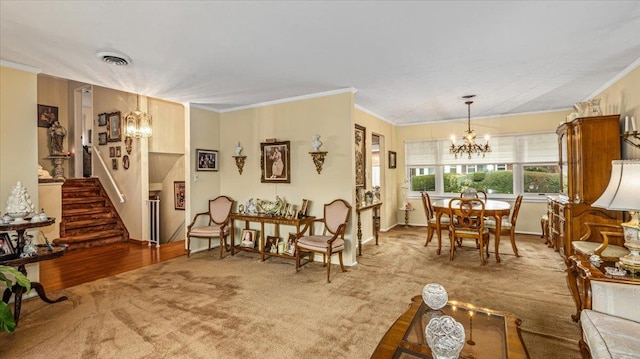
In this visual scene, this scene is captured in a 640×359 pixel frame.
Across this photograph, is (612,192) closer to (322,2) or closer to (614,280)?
(614,280)

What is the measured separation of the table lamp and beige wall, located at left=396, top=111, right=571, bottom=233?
14.5 ft

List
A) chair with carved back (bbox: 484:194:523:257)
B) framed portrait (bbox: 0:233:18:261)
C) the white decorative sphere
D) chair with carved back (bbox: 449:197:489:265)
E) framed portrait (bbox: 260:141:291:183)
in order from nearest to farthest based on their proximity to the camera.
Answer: the white decorative sphere, framed portrait (bbox: 0:233:18:261), chair with carved back (bbox: 449:197:489:265), chair with carved back (bbox: 484:194:523:257), framed portrait (bbox: 260:141:291:183)

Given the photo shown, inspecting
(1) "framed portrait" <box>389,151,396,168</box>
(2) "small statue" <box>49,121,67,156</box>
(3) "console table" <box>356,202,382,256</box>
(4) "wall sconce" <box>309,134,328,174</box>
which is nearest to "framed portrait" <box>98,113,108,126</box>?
(2) "small statue" <box>49,121,67,156</box>

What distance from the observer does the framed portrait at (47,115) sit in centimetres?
735

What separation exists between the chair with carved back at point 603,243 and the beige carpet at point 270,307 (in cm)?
54

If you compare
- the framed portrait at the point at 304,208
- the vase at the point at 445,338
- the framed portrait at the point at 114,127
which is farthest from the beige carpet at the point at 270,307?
the framed portrait at the point at 114,127

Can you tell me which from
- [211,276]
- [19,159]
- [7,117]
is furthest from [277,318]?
[7,117]

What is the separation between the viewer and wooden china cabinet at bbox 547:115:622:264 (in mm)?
3711

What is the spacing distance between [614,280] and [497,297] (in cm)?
136

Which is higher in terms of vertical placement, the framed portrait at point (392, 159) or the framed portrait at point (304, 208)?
the framed portrait at point (392, 159)

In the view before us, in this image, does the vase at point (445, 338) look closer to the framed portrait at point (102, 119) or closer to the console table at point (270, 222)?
the console table at point (270, 222)

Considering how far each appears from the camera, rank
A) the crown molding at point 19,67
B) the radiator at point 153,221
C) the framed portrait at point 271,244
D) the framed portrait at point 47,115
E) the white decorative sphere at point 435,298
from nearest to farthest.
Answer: the white decorative sphere at point 435,298 < the crown molding at point 19,67 < the framed portrait at point 271,244 < the radiator at point 153,221 < the framed portrait at point 47,115

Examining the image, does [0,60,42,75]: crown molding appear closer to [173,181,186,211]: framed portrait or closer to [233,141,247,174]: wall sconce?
[233,141,247,174]: wall sconce

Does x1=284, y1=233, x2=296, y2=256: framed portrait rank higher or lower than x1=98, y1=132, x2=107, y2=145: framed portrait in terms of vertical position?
lower
